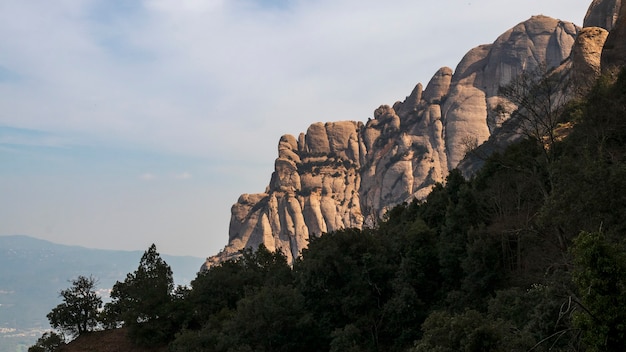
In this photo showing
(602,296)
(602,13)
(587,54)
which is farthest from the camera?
(602,13)

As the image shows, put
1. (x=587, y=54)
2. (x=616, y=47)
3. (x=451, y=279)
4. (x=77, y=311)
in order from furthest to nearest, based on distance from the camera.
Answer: (x=587, y=54), (x=616, y=47), (x=77, y=311), (x=451, y=279)

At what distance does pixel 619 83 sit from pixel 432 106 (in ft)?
444

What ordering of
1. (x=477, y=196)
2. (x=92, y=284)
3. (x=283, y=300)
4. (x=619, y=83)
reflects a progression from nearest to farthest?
(x=283, y=300)
(x=619, y=83)
(x=477, y=196)
(x=92, y=284)

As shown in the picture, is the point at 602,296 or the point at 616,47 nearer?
the point at 602,296

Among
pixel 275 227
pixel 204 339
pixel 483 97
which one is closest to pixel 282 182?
pixel 275 227

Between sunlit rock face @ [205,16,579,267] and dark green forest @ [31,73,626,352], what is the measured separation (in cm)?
11174

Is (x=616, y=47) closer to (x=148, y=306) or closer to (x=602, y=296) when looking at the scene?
(x=148, y=306)

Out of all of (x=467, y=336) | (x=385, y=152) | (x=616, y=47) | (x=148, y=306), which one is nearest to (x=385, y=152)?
(x=385, y=152)

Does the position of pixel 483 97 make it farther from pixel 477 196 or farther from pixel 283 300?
pixel 283 300

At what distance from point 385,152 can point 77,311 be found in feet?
445

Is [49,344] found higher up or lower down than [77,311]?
lower down

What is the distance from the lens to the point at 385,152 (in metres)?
178

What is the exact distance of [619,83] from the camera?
39.5 metres

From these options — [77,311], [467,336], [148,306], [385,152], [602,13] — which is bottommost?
[467,336]
